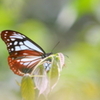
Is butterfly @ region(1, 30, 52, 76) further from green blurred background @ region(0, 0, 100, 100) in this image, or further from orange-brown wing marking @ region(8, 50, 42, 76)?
green blurred background @ region(0, 0, 100, 100)

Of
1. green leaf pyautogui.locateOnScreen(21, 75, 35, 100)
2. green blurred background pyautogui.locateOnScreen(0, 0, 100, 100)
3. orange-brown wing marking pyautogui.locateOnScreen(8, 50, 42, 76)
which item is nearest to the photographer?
green leaf pyautogui.locateOnScreen(21, 75, 35, 100)

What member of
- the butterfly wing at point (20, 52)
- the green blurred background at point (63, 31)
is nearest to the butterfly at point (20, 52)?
the butterfly wing at point (20, 52)

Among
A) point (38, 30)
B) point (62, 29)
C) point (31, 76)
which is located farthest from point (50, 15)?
point (31, 76)

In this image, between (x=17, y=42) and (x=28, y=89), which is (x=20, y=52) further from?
(x=28, y=89)

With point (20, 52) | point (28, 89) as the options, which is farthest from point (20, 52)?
point (28, 89)

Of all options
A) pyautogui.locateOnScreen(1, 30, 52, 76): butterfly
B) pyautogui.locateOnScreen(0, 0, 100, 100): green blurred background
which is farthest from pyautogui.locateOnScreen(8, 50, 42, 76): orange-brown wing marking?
pyautogui.locateOnScreen(0, 0, 100, 100): green blurred background

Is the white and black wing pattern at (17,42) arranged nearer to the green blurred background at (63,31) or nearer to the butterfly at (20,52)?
the butterfly at (20,52)

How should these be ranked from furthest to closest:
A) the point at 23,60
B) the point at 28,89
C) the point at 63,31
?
1. the point at 63,31
2. the point at 23,60
3. the point at 28,89

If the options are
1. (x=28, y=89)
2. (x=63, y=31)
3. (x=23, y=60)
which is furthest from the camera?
(x=63, y=31)
